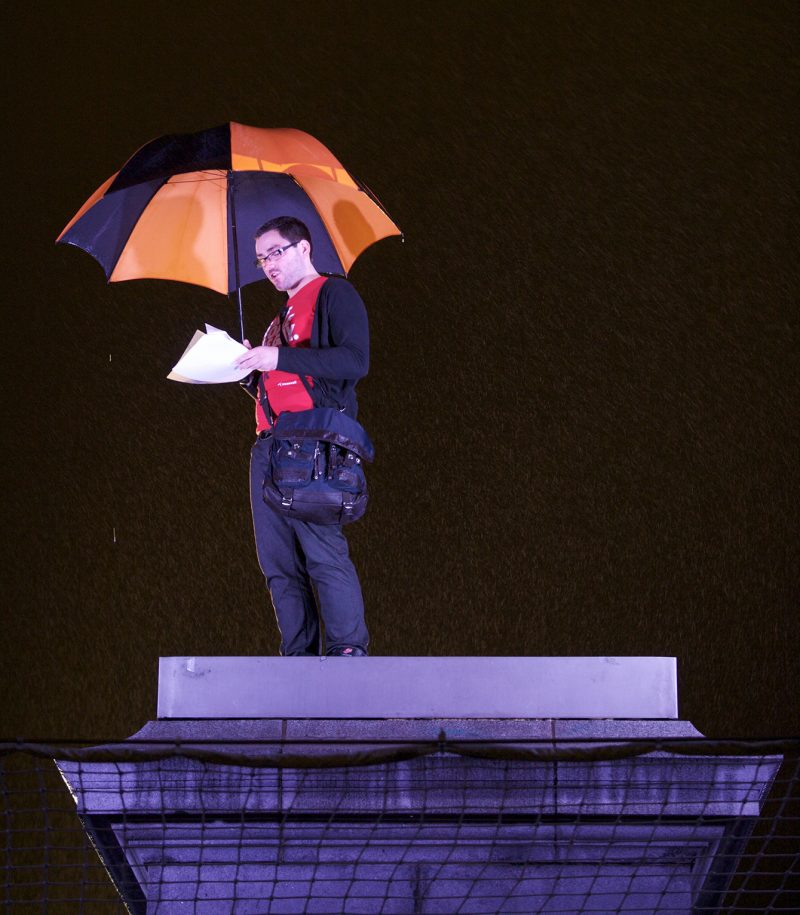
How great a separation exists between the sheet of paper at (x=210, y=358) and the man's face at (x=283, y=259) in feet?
0.71

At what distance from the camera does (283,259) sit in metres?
2.44

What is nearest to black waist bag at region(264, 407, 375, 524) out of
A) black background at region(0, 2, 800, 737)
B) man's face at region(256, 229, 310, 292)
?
man's face at region(256, 229, 310, 292)

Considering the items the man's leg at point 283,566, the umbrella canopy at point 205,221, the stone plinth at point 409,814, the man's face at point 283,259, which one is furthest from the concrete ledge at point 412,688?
the umbrella canopy at point 205,221

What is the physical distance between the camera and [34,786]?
378 centimetres

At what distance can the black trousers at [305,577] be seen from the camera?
239 centimetres

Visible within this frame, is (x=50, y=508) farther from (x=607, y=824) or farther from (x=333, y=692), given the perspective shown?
(x=607, y=824)

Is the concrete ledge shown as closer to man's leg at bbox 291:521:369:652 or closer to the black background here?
man's leg at bbox 291:521:369:652

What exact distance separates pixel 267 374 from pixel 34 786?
78.8 inches

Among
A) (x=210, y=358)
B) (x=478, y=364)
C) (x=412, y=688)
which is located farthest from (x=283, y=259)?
(x=478, y=364)

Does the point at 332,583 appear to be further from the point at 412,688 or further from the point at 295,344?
the point at 295,344

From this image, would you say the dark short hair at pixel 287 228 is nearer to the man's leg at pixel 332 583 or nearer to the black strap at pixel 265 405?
the black strap at pixel 265 405

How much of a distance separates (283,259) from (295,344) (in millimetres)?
174

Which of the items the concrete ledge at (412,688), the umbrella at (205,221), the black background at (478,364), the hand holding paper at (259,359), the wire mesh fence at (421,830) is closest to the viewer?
the wire mesh fence at (421,830)

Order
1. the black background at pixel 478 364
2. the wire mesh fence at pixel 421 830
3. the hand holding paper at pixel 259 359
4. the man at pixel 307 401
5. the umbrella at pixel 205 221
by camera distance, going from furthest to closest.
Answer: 1. the black background at pixel 478 364
2. the umbrella at pixel 205 221
3. the man at pixel 307 401
4. the hand holding paper at pixel 259 359
5. the wire mesh fence at pixel 421 830
